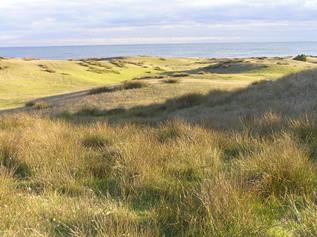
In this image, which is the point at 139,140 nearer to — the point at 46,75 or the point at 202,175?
the point at 202,175

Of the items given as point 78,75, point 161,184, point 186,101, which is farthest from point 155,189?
point 78,75

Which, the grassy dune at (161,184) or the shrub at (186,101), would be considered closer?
the grassy dune at (161,184)

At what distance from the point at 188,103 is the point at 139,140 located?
54.4 ft

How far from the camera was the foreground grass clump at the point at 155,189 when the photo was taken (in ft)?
15.6

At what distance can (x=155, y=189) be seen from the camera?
20.8ft

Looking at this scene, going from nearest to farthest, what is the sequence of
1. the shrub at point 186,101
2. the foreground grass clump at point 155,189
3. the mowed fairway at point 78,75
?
the foreground grass clump at point 155,189, the shrub at point 186,101, the mowed fairway at point 78,75

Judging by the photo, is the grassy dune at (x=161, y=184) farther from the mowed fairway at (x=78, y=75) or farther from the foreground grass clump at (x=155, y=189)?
the mowed fairway at (x=78, y=75)

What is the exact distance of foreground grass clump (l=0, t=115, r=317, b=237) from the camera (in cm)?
475

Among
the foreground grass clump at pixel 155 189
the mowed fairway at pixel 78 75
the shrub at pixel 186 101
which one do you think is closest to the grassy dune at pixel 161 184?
the foreground grass clump at pixel 155 189

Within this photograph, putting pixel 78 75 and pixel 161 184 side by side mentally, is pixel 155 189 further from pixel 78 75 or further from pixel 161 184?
pixel 78 75

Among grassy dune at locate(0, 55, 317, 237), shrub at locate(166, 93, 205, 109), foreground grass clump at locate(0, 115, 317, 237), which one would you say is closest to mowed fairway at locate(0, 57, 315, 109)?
shrub at locate(166, 93, 205, 109)

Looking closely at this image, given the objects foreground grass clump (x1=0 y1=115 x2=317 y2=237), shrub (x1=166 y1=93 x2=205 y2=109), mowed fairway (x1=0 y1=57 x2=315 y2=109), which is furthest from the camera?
mowed fairway (x1=0 y1=57 x2=315 y2=109)

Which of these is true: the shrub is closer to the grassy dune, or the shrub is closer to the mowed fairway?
the mowed fairway

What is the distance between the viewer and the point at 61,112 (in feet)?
85.5
